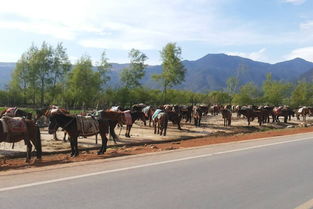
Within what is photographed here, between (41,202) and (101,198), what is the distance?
1.06 m

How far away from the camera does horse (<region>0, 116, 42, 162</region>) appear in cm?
1311

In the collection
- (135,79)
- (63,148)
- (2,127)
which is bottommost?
(63,148)

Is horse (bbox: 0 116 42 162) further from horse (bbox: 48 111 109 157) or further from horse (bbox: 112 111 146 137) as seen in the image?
horse (bbox: 112 111 146 137)

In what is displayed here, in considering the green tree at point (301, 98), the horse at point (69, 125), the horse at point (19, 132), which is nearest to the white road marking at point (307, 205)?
the horse at point (69, 125)

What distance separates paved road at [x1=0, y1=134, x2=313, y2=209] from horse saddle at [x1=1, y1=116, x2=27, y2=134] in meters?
4.26

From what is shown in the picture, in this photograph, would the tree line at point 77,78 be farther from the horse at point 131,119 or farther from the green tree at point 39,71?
the horse at point 131,119

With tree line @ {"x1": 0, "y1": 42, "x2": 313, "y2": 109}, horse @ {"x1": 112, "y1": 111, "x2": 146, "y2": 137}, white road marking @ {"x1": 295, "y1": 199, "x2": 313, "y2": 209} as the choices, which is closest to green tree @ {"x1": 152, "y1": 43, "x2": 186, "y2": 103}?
tree line @ {"x1": 0, "y1": 42, "x2": 313, "y2": 109}

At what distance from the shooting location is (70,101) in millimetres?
67938

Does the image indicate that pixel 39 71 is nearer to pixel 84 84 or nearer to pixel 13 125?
pixel 84 84

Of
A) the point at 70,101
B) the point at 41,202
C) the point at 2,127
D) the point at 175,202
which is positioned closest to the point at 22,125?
the point at 2,127

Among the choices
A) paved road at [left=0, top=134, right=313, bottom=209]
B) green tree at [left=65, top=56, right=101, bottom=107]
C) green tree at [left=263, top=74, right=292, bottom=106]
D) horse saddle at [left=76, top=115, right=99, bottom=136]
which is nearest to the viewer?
paved road at [left=0, top=134, right=313, bottom=209]

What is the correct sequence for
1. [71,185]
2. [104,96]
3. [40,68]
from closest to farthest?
[71,185]
[40,68]
[104,96]

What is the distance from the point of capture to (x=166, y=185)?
7938 mm

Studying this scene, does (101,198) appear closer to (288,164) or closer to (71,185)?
(71,185)
